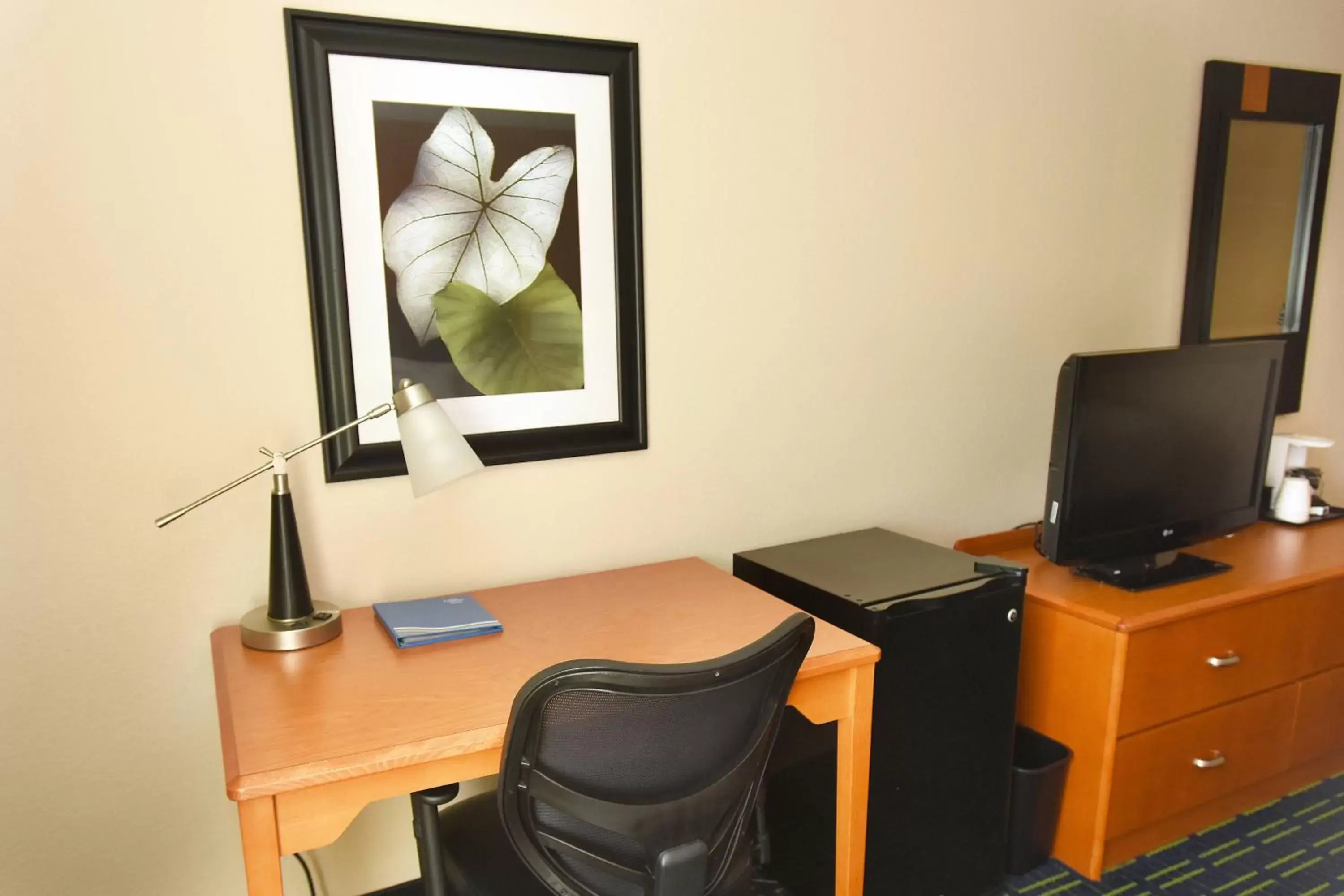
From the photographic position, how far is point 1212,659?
2.20 meters

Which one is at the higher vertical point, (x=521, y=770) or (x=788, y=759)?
(x=521, y=770)

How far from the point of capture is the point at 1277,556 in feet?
8.21

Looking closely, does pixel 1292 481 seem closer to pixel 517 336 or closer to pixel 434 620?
pixel 517 336

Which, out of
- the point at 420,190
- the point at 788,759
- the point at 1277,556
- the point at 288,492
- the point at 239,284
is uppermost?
the point at 420,190

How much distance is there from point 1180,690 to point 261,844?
78.5 inches

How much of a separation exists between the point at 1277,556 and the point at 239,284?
105 inches

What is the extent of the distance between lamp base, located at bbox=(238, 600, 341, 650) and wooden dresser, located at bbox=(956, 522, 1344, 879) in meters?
1.61

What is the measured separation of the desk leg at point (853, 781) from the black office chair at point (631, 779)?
264 millimetres

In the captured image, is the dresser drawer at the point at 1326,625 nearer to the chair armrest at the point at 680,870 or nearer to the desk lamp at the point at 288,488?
the chair armrest at the point at 680,870

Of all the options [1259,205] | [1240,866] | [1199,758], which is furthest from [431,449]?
[1259,205]

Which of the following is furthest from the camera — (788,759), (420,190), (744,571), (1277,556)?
(1277,556)

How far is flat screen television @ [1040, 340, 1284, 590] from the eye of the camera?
2193 mm

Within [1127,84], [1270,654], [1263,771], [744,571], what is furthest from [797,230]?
[1263,771]

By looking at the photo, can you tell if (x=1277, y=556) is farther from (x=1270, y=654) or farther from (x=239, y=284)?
(x=239, y=284)
